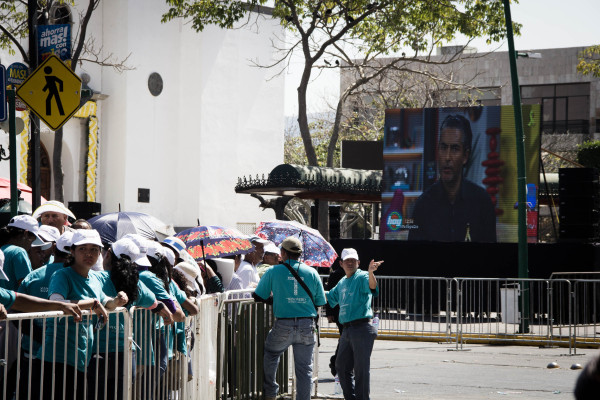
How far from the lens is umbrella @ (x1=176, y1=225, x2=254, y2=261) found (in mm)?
12227

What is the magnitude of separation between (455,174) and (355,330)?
594 inches

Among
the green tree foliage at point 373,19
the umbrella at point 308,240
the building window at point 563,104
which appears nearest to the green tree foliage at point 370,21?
the green tree foliage at point 373,19

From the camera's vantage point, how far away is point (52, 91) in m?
10.9

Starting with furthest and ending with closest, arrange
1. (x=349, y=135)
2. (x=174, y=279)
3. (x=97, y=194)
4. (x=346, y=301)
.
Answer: (x=349, y=135) → (x=97, y=194) → (x=346, y=301) → (x=174, y=279)

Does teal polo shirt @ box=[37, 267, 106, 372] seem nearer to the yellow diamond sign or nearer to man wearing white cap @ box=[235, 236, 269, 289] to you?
the yellow diamond sign

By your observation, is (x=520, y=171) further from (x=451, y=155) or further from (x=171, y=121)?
(x=171, y=121)

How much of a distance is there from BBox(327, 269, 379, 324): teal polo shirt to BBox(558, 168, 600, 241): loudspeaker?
1184 centimetres

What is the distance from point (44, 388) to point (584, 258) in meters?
17.8

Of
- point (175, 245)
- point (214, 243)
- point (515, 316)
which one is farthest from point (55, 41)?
point (515, 316)

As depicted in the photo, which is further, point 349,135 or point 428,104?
point 349,135

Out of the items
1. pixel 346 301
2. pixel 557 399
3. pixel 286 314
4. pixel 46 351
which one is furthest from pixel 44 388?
pixel 557 399

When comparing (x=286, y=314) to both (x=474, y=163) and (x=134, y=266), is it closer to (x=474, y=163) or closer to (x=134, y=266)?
(x=134, y=266)

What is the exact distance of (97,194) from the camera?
1351 inches

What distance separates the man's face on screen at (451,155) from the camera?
25062mm
